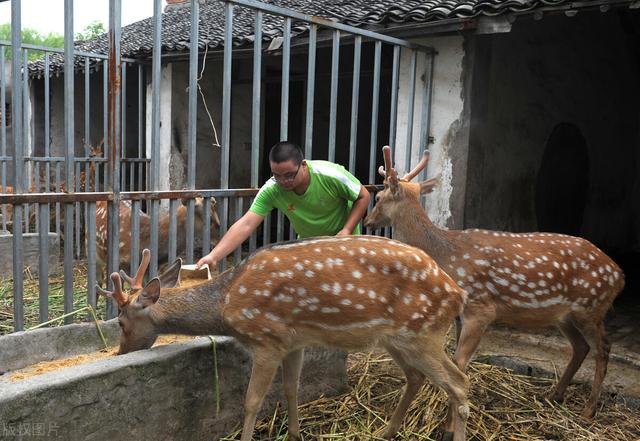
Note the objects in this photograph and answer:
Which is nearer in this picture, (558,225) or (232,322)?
(232,322)

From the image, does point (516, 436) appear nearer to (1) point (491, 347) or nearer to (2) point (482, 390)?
(2) point (482, 390)

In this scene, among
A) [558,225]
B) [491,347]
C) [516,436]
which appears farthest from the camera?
[558,225]

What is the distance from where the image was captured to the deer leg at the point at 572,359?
16.2 feet

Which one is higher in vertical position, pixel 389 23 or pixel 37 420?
pixel 389 23

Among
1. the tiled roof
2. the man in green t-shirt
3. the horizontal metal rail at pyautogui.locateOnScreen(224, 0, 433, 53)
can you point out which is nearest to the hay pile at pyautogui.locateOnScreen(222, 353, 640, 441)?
the man in green t-shirt

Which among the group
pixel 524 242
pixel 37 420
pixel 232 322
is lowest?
pixel 37 420

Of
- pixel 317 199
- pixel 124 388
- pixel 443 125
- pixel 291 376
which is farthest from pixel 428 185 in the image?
pixel 124 388

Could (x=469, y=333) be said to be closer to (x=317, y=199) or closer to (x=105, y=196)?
(x=317, y=199)

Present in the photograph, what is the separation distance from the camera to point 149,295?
12.5ft

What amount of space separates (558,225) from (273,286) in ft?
23.3

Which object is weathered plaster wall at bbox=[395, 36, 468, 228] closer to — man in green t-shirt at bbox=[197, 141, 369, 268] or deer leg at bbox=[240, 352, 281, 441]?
man in green t-shirt at bbox=[197, 141, 369, 268]

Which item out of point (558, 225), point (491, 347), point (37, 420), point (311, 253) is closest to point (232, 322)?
point (311, 253)

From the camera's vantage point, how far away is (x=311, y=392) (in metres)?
4.62

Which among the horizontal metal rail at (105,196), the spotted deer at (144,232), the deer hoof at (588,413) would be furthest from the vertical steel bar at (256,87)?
the deer hoof at (588,413)
